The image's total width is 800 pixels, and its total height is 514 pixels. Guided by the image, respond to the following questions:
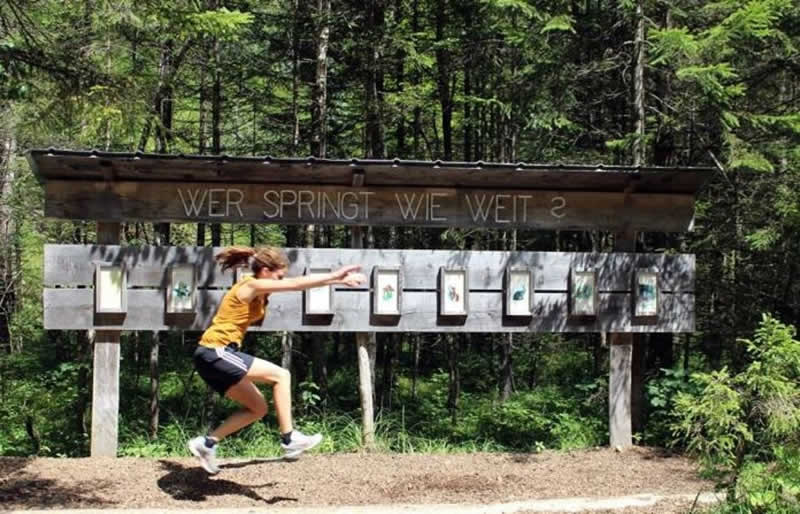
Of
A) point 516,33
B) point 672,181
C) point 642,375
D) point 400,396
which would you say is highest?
point 516,33

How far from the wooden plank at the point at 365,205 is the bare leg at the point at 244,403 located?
116 inches

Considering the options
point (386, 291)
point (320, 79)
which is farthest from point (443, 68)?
point (386, 291)

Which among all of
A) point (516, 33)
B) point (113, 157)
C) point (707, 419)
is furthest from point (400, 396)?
point (707, 419)

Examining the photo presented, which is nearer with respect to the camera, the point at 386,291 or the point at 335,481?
the point at 335,481

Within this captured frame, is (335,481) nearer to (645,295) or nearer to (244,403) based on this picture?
(244,403)

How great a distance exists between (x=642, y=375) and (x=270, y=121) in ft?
33.3

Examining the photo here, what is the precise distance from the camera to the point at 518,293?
9336 millimetres

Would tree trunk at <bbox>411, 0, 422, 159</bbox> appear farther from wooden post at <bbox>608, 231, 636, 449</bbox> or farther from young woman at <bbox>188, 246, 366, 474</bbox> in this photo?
young woman at <bbox>188, 246, 366, 474</bbox>

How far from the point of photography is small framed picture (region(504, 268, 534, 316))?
9320 millimetres

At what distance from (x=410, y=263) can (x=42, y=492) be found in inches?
177

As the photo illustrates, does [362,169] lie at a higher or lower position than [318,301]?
higher

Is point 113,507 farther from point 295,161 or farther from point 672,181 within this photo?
point 672,181

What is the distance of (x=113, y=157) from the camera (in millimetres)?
8430

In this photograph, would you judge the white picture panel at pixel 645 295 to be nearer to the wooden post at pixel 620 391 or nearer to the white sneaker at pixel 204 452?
the wooden post at pixel 620 391
